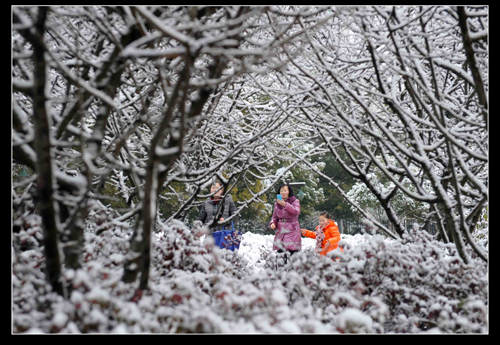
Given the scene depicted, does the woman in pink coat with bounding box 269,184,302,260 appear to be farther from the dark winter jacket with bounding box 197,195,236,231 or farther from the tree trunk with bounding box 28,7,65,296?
the tree trunk with bounding box 28,7,65,296

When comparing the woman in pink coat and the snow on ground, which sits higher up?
the woman in pink coat

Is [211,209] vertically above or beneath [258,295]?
above

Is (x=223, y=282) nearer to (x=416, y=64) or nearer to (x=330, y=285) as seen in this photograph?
(x=330, y=285)

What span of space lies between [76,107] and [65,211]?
2.51 feet

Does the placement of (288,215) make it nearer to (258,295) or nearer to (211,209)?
(211,209)

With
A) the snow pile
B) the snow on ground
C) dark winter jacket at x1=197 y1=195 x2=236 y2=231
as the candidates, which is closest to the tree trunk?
the snow pile

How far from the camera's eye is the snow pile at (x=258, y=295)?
1.89m

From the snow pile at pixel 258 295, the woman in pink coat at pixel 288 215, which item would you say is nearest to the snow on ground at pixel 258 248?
the woman in pink coat at pixel 288 215

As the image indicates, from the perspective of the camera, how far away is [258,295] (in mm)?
2080

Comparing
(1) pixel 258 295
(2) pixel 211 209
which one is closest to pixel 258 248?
(2) pixel 211 209

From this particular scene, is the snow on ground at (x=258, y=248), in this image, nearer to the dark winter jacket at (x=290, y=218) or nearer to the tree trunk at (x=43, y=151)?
the dark winter jacket at (x=290, y=218)

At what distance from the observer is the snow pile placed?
1886 millimetres
